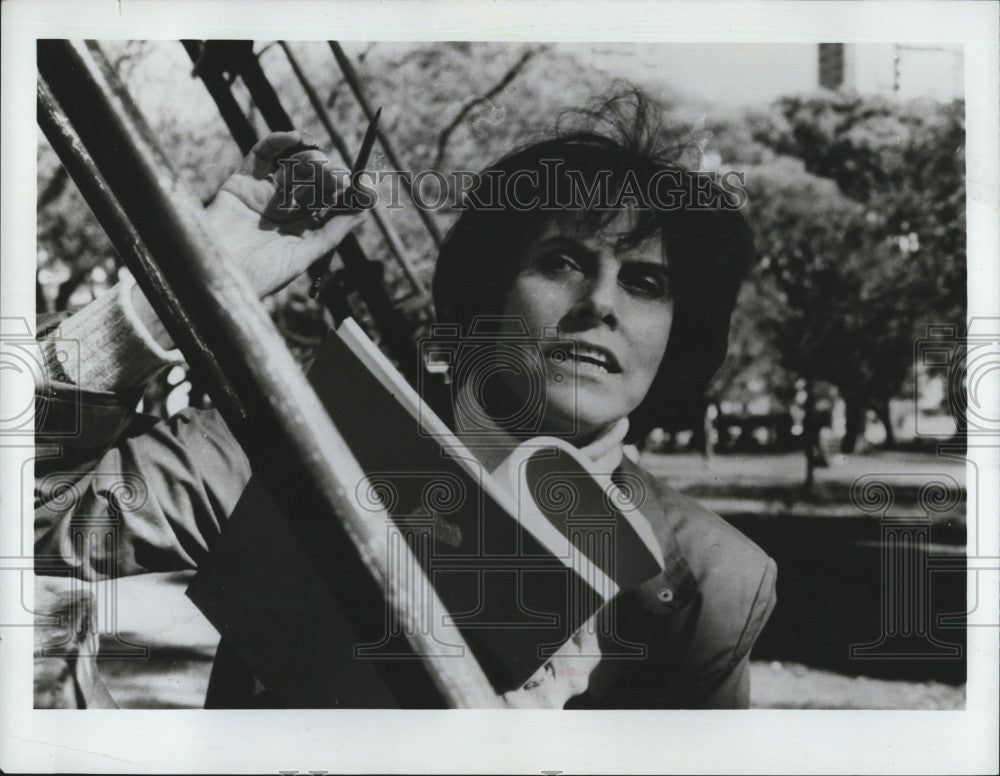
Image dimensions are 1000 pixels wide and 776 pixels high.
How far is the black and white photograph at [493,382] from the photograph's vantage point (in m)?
3.29

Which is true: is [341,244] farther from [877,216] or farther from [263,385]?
[877,216]

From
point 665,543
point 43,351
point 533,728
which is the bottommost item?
point 533,728

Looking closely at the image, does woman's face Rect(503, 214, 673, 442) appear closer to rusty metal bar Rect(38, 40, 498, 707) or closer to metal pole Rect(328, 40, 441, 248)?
metal pole Rect(328, 40, 441, 248)

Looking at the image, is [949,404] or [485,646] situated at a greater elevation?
[949,404]

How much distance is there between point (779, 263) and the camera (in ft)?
10.8

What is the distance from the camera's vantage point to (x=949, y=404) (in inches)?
132

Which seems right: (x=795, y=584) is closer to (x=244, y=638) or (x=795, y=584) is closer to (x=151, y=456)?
(x=244, y=638)

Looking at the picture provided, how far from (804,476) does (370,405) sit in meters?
1.37

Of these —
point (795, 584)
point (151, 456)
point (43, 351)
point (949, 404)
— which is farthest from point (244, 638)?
point (949, 404)

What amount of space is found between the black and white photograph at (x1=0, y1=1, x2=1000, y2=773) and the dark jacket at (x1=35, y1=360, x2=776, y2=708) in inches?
0.5

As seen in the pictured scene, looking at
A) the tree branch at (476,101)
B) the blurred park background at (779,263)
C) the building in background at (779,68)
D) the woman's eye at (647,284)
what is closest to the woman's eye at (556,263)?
the woman's eye at (647,284)

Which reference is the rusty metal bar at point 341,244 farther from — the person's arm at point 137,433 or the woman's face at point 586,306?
the woman's face at point 586,306

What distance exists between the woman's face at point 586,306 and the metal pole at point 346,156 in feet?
1.01

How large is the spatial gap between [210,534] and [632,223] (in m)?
1.61
